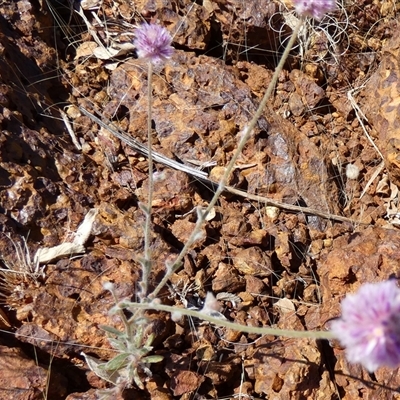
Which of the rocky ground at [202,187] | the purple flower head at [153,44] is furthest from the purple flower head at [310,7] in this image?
the rocky ground at [202,187]

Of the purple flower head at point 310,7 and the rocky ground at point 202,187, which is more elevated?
the purple flower head at point 310,7

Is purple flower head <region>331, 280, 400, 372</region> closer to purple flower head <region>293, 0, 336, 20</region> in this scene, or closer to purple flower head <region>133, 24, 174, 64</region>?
purple flower head <region>293, 0, 336, 20</region>

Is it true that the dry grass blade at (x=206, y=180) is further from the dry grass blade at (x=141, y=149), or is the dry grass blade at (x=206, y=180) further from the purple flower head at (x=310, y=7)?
the purple flower head at (x=310, y=7)

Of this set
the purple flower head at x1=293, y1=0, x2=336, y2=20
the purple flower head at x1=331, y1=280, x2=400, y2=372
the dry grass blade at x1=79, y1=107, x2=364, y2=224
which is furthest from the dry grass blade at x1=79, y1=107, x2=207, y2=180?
the purple flower head at x1=331, y1=280, x2=400, y2=372

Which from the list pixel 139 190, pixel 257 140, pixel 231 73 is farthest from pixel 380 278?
pixel 231 73

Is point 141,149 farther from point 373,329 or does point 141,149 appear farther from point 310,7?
point 373,329
